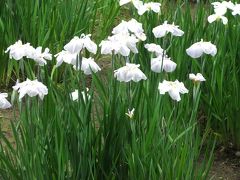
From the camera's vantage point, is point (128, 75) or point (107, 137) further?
point (107, 137)

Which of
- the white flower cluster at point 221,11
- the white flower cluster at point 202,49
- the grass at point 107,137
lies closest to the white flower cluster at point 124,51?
the grass at point 107,137

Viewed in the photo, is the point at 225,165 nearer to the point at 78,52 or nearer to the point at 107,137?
the point at 107,137

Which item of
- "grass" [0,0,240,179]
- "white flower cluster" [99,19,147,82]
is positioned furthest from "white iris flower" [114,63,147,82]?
"grass" [0,0,240,179]

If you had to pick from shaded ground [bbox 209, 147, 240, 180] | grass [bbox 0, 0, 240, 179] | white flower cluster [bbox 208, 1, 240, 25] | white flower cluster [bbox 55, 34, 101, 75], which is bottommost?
shaded ground [bbox 209, 147, 240, 180]

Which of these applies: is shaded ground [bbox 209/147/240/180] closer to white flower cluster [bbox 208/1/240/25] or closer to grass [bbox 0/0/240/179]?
grass [bbox 0/0/240/179]

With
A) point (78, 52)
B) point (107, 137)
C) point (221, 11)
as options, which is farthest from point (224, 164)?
point (78, 52)

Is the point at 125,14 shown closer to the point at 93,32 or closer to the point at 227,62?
the point at 93,32

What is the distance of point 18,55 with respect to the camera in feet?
6.49

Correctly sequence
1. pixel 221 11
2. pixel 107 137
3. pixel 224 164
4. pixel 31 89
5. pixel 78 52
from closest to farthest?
pixel 31 89, pixel 78 52, pixel 107 137, pixel 221 11, pixel 224 164

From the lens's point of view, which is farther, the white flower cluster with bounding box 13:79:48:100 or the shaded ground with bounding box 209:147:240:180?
the shaded ground with bounding box 209:147:240:180

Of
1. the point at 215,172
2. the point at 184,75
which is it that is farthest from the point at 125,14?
the point at 215,172

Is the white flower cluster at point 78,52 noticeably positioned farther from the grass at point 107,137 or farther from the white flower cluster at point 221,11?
the white flower cluster at point 221,11

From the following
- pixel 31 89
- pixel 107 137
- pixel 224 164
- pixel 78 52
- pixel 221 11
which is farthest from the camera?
pixel 224 164

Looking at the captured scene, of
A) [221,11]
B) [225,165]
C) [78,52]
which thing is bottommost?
[225,165]
